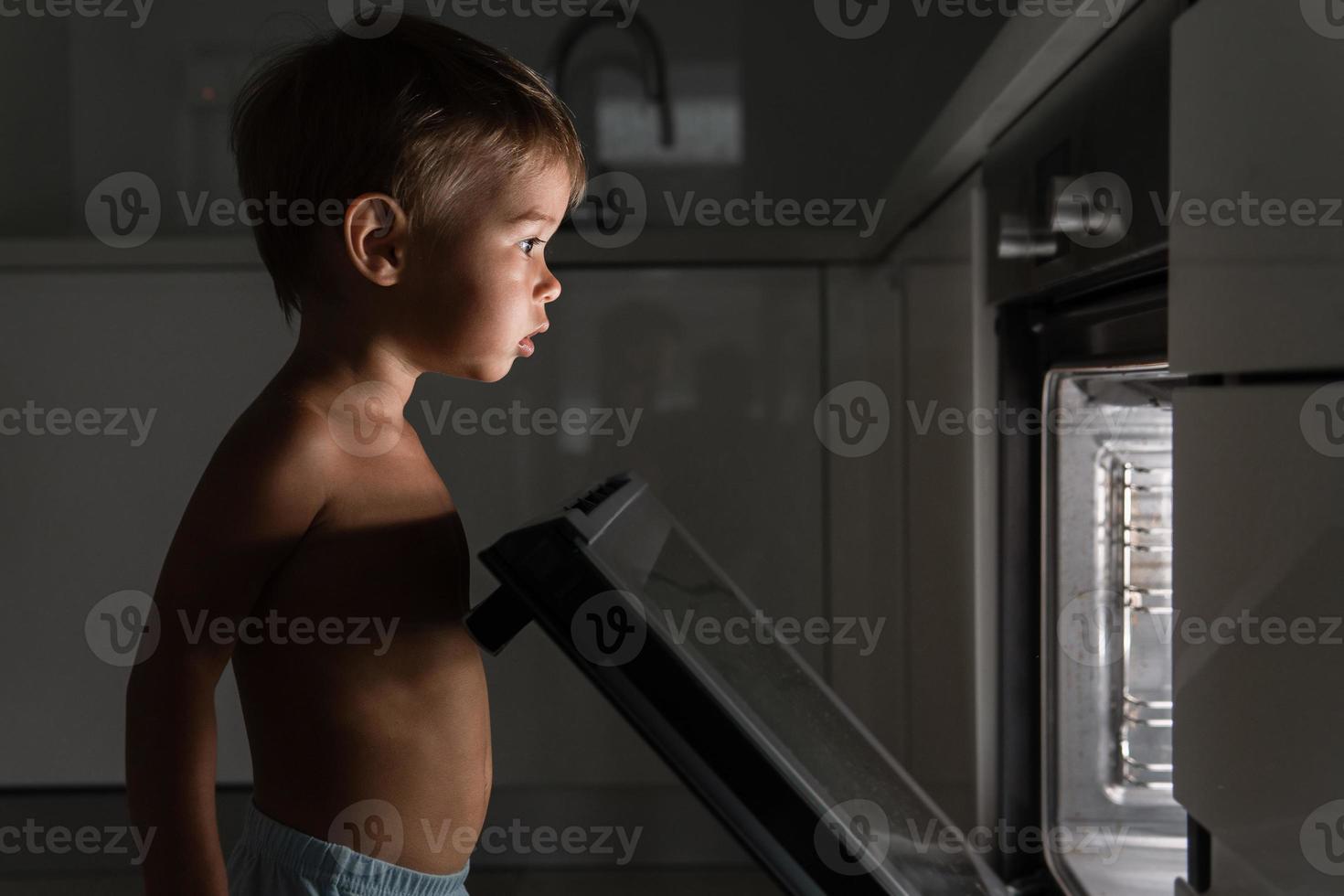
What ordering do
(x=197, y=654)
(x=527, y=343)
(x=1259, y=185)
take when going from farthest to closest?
(x=527, y=343)
(x=197, y=654)
(x=1259, y=185)

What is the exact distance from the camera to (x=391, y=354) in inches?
22.9

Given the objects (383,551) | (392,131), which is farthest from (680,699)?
(392,131)

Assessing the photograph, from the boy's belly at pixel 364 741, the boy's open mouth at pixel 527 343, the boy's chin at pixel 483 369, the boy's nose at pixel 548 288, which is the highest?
the boy's nose at pixel 548 288

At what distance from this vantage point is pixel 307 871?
0.53 metres

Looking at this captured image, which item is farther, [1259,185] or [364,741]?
[364,741]

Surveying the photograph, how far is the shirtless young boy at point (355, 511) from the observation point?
19.8 inches

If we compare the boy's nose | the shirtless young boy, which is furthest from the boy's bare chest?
the boy's nose

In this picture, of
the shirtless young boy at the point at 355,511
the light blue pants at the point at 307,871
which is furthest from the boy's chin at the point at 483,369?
the light blue pants at the point at 307,871

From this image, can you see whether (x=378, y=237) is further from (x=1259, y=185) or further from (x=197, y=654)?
(x=1259, y=185)

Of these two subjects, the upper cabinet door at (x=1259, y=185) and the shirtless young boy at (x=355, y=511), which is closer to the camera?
the upper cabinet door at (x=1259, y=185)

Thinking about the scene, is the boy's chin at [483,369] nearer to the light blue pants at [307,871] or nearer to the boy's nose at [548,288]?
the boy's nose at [548,288]

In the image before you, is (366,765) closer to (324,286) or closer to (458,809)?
(458,809)

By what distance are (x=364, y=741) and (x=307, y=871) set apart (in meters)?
0.07

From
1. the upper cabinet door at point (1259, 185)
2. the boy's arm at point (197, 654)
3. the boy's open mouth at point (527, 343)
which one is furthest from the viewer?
the boy's open mouth at point (527, 343)
